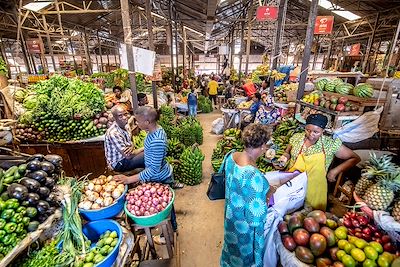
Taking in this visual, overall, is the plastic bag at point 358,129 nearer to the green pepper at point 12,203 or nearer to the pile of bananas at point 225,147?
the pile of bananas at point 225,147

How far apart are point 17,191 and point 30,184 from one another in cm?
9

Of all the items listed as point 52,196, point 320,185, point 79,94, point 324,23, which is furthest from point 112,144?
point 324,23

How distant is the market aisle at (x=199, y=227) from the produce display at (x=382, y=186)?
6.85 ft

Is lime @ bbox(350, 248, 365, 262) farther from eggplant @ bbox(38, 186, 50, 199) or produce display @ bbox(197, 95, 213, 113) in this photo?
produce display @ bbox(197, 95, 213, 113)

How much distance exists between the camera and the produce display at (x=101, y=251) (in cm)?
189

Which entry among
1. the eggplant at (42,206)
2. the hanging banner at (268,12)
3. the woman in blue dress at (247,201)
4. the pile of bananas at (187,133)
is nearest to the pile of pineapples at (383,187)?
the woman in blue dress at (247,201)

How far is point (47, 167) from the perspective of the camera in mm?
1882

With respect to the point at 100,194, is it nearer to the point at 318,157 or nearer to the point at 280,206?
the point at 280,206

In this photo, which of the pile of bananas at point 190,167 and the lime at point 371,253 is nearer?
the lime at point 371,253

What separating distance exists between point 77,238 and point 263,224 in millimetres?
1718

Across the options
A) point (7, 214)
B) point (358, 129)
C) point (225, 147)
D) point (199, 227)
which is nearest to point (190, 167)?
point (225, 147)

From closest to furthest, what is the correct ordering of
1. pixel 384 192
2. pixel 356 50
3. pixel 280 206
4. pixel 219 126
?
pixel 384 192, pixel 280 206, pixel 219 126, pixel 356 50

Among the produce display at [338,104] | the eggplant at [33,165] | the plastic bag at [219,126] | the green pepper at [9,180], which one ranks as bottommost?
the plastic bag at [219,126]

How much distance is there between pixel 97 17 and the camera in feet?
44.8
